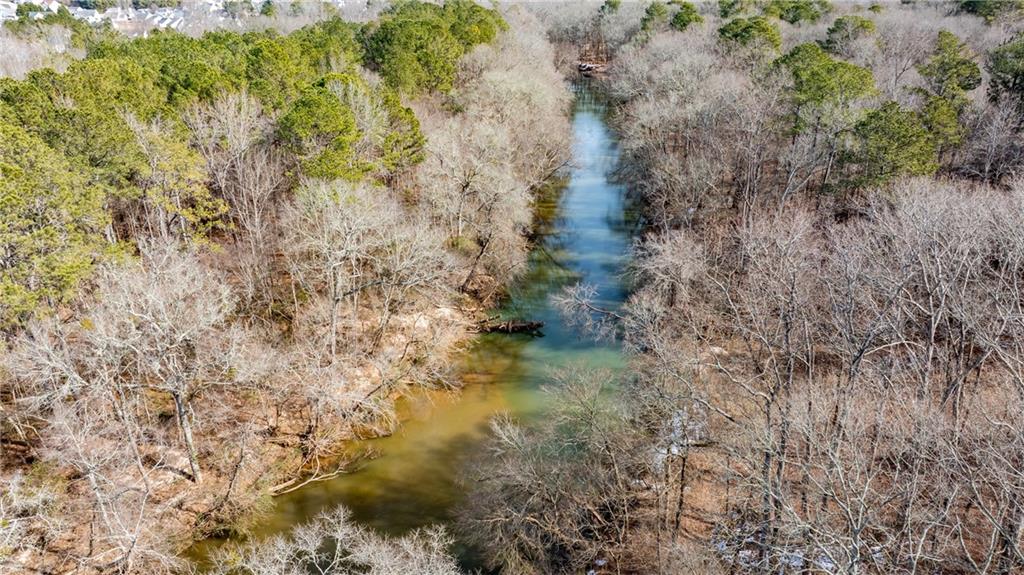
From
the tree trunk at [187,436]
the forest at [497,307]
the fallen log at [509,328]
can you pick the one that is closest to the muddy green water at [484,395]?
the fallen log at [509,328]

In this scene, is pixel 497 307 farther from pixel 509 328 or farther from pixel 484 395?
pixel 484 395

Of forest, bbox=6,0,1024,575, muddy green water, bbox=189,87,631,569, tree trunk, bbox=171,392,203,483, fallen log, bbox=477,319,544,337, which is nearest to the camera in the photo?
forest, bbox=6,0,1024,575

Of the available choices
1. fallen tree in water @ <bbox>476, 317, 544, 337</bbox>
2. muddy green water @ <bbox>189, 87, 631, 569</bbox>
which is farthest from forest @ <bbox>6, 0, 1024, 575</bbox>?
muddy green water @ <bbox>189, 87, 631, 569</bbox>

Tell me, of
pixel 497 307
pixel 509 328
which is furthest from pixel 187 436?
pixel 497 307

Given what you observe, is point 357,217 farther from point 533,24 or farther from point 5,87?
point 533,24

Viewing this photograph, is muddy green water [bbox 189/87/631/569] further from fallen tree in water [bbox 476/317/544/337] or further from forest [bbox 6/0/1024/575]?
forest [bbox 6/0/1024/575]
